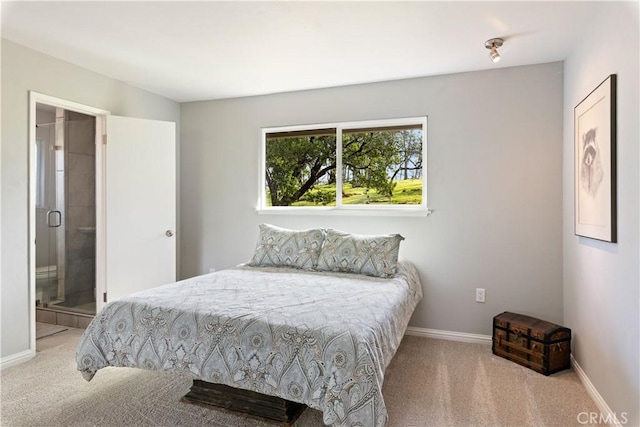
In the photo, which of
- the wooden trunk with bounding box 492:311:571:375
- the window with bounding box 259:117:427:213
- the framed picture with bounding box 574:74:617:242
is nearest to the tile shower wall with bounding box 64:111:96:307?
the window with bounding box 259:117:427:213

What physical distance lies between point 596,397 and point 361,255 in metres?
1.72

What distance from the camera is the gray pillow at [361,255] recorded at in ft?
9.64

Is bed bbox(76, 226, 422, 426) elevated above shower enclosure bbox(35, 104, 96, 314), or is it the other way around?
shower enclosure bbox(35, 104, 96, 314)

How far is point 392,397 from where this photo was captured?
7.38ft

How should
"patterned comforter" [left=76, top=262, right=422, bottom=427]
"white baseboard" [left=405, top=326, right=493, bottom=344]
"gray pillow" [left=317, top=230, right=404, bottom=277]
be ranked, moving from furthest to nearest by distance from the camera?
"white baseboard" [left=405, top=326, right=493, bottom=344], "gray pillow" [left=317, top=230, right=404, bottom=277], "patterned comforter" [left=76, top=262, right=422, bottom=427]

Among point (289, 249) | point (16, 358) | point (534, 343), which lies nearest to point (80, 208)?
point (16, 358)

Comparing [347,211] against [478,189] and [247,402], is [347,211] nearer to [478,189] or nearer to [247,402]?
[478,189]

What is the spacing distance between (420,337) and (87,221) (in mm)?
3699

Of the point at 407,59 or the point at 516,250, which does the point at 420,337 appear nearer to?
the point at 516,250

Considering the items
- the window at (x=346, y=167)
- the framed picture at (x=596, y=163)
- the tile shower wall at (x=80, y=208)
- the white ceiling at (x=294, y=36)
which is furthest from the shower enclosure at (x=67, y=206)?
the framed picture at (x=596, y=163)

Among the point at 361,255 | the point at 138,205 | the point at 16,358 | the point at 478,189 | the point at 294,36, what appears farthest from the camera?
the point at 138,205

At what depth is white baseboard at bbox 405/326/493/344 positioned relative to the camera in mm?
3168

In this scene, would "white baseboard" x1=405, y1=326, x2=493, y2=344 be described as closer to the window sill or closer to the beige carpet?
the beige carpet

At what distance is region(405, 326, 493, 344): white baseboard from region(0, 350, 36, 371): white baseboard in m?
3.07
